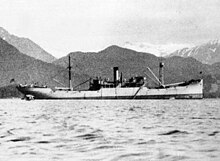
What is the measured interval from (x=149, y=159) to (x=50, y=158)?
2.72 metres

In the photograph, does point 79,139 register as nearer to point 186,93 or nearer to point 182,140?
point 182,140

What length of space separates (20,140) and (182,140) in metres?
6.06

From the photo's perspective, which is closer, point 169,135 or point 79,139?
point 79,139

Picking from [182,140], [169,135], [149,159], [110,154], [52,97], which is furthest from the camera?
[52,97]

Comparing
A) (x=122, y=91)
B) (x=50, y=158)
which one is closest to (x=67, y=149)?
(x=50, y=158)

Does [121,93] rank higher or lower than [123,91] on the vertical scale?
lower

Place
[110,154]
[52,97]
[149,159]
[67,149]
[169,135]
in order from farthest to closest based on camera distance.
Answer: [52,97]
[169,135]
[67,149]
[110,154]
[149,159]

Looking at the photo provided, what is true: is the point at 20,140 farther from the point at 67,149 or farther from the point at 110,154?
the point at 110,154

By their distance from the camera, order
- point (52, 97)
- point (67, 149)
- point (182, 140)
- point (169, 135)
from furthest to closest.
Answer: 1. point (52, 97)
2. point (169, 135)
3. point (182, 140)
4. point (67, 149)

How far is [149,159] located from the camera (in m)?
9.83

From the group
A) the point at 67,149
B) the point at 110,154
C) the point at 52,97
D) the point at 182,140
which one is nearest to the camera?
the point at 110,154

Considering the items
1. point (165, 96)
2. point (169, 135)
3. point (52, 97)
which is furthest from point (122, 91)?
point (169, 135)

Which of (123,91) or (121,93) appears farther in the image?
(121,93)

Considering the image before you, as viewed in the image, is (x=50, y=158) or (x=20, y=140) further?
(x=20, y=140)
